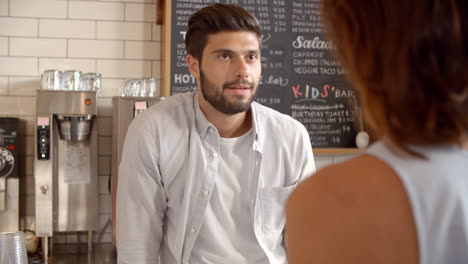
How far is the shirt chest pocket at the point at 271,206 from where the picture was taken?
5.95 ft

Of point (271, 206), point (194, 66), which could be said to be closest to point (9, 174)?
point (194, 66)

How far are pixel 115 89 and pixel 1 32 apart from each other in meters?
0.84

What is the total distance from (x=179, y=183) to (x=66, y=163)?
1.85 meters

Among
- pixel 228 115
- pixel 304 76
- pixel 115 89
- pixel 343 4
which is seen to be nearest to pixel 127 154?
pixel 228 115

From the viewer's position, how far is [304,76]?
13.0 ft

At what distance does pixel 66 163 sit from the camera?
3.47 meters

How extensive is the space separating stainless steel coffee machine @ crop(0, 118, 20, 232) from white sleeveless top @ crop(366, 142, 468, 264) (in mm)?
3295

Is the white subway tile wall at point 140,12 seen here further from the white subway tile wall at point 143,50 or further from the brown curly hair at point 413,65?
the brown curly hair at point 413,65

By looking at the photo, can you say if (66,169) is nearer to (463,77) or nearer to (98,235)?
(98,235)

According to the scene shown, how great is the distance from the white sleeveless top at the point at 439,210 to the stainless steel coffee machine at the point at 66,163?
308cm

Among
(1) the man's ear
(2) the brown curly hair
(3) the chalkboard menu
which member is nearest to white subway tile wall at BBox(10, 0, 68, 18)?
(3) the chalkboard menu

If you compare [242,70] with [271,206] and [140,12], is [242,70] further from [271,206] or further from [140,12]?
[140,12]

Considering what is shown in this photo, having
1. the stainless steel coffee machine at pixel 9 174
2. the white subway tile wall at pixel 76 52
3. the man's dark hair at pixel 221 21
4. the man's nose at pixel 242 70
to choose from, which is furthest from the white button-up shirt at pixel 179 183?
A: the white subway tile wall at pixel 76 52

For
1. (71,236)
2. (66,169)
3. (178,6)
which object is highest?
(178,6)
